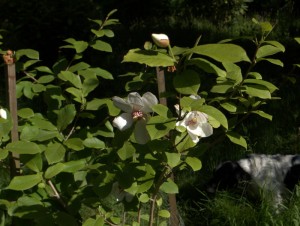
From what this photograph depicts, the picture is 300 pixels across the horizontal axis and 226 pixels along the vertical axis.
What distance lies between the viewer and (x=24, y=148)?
1.61m

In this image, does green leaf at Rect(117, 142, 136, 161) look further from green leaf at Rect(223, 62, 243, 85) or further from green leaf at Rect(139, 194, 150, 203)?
green leaf at Rect(223, 62, 243, 85)

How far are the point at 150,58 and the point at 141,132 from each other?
0.32 m

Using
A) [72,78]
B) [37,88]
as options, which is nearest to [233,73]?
[72,78]

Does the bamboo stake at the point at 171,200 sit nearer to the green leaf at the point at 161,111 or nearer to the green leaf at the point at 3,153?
the green leaf at the point at 161,111

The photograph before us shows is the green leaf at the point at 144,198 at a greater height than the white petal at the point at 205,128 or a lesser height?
lesser

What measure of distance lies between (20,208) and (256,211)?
1.66 m

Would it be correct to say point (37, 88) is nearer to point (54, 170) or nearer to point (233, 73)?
point (54, 170)

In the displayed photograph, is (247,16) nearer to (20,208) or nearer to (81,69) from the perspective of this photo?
(81,69)

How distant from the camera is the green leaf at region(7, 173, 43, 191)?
1.59m

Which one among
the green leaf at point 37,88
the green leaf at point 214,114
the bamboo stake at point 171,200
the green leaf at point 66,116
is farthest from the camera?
the green leaf at point 37,88

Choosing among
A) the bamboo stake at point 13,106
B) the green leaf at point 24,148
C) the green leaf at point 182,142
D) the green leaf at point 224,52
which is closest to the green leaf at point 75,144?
the green leaf at point 24,148

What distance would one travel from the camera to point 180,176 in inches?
148

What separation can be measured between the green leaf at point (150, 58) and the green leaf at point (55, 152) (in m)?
0.52

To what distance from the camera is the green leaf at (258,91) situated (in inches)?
57.9
